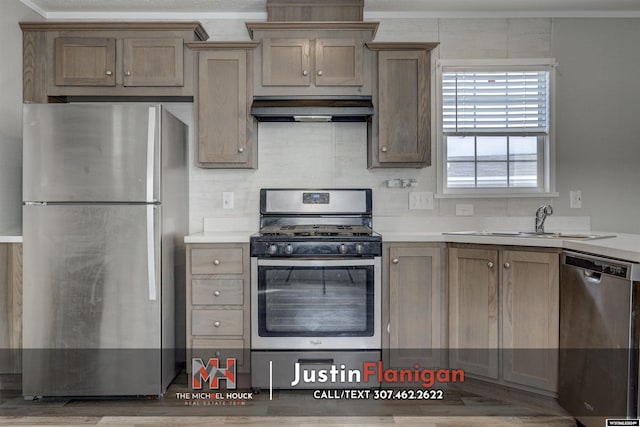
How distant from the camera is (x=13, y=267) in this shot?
2660 mm

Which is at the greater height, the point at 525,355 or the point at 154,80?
the point at 154,80

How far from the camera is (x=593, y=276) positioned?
6.98 ft

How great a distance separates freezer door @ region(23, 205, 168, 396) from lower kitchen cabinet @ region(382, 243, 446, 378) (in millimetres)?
1351

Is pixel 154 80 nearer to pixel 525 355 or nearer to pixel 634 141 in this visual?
pixel 525 355

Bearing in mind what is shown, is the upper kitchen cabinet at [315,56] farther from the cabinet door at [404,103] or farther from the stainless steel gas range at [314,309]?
the stainless steel gas range at [314,309]

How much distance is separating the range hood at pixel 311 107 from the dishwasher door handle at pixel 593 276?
4.92 ft

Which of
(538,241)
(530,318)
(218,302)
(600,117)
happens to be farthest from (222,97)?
(600,117)

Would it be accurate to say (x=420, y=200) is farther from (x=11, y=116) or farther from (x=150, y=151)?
(x=11, y=116)

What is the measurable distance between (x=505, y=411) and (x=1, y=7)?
3.80 metres

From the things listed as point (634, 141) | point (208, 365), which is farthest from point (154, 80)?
point (634, 141)

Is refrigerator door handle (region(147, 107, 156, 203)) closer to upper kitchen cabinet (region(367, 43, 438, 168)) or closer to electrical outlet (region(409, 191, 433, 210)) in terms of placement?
upper kitchen cabinet (region(367, 43, 438, 168))

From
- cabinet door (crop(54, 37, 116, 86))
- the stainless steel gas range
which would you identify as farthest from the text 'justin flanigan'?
cabinet door (crop(54, 37, 116, 86))

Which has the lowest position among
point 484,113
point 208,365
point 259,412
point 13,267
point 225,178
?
point 259,412

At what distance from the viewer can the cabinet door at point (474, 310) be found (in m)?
2.64
